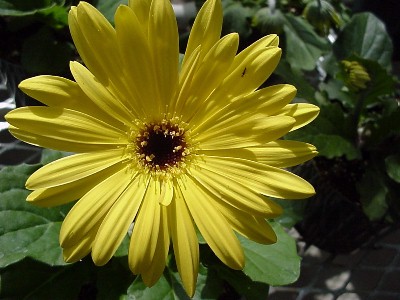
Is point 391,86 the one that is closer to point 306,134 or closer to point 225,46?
point 306,134

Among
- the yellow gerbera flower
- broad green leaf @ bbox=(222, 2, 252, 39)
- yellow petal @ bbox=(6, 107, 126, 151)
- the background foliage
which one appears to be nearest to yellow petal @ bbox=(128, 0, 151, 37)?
the yellow gerbera flower

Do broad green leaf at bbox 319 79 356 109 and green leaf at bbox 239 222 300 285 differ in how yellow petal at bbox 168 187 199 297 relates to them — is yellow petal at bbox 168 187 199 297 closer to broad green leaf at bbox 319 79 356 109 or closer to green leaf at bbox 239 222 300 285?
green leaf at bbox 239 222 300 285

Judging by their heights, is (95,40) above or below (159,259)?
above

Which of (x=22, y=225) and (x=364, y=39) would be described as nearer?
(x=22, y=225)

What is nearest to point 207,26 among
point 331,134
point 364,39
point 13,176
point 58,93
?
point 58,93

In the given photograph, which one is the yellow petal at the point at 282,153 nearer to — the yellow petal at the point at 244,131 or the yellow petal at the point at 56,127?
the yellow petal at the point at 244,131

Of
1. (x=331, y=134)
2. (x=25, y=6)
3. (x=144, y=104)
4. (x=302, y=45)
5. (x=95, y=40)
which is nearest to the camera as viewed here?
(x=95, y=40)

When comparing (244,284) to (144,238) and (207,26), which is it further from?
(207,26)

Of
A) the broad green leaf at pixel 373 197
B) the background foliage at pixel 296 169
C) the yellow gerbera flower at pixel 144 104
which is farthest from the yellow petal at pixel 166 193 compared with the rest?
the broad green leaf at pixel 373 197
